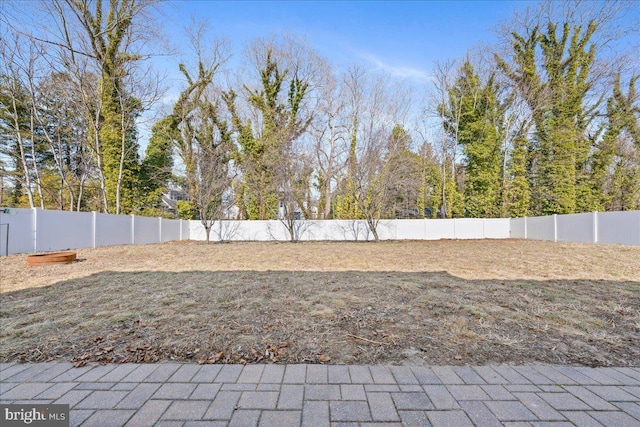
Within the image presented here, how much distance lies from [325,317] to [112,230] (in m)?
11.2

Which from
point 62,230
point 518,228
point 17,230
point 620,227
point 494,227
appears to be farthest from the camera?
point 494,227

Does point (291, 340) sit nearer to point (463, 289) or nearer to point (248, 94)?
point (463, 289)

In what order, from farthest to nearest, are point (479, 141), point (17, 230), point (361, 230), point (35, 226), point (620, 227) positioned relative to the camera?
1. point (479, 141)
2. point (361, 230)
3. point (620, 227)
4. point (35, 226)
5. point (17, 230)

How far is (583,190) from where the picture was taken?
15.2 metres

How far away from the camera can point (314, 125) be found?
17.7 metres

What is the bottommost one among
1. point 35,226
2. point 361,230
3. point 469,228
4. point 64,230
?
point 361,230

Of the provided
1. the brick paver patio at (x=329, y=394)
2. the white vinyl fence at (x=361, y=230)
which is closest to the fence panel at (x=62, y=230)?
the white vinyl fence at (x=361, y=230)

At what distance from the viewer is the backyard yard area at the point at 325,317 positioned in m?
2.17

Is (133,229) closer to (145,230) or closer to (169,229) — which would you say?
(145,230)

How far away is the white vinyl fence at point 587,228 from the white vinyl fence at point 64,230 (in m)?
17.4

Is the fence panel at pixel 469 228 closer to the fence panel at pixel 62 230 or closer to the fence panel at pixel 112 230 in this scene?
the fence panel at pixel 112 230

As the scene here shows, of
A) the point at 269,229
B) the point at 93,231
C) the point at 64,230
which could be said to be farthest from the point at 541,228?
the point at 64,230

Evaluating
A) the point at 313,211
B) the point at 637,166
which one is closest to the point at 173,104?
the point at 313,211

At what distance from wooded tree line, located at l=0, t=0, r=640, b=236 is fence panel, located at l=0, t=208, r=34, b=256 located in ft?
19.1
